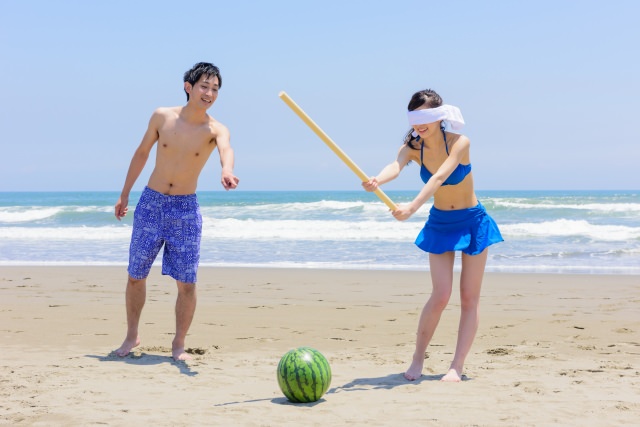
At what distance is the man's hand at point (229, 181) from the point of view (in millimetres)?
4657

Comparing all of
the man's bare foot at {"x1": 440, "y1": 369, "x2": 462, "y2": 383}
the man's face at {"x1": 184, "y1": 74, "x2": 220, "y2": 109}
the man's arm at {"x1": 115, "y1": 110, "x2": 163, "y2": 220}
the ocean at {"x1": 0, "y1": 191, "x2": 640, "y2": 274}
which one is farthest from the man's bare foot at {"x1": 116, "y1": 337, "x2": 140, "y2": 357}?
the ocean at {"x1": 0, "y1": 191, "x2": 640, "y2": 274}

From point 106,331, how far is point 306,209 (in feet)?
88.3

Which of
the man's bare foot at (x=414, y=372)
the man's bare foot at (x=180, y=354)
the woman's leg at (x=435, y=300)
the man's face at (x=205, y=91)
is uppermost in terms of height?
the man's face at (x=205, y=91)

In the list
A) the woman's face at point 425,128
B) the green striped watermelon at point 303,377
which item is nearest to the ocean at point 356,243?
the woman's face at point 425,128

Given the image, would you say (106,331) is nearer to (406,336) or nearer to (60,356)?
(60,356)

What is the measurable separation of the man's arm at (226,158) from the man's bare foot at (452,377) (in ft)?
6.03

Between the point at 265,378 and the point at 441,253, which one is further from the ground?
the point at 441,253

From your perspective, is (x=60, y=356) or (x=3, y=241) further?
(x=3, y=241)

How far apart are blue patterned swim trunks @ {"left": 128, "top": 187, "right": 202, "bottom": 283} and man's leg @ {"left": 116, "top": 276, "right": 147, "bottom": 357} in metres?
0.23

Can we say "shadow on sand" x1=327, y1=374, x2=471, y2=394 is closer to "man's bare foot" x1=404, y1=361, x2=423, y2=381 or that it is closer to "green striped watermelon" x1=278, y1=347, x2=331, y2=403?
"man's bare foot" x1=404, y1=361, x2=423, y2=381

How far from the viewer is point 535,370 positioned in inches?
209

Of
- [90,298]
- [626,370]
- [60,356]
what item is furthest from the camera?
[90,298]

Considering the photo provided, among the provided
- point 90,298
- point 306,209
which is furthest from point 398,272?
point 306,209

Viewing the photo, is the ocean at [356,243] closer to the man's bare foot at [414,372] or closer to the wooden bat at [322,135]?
the man's bare foot at [414,372]
